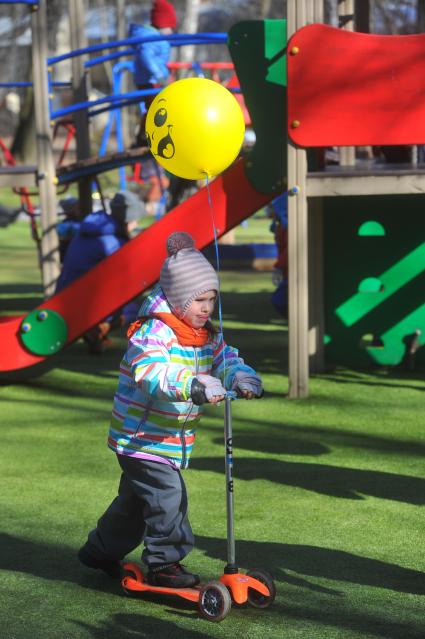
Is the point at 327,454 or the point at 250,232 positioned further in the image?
the point at 250,232

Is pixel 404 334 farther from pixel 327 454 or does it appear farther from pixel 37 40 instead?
pixel 37 40

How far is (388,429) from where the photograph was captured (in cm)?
674

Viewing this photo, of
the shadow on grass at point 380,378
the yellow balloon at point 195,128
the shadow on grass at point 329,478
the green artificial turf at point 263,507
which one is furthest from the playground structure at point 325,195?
the yellow balloon at point 195,128

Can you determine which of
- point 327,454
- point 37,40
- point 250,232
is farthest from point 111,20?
point 327,454

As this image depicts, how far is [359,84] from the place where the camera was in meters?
Answer: 7.15

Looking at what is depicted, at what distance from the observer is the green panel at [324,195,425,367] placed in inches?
336

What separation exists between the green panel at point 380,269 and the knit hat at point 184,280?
462cm

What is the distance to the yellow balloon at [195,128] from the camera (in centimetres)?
434

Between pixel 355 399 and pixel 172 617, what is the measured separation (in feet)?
12.7

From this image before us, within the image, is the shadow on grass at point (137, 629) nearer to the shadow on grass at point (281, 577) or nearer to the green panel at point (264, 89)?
the shadow on grass at point (281, 577)

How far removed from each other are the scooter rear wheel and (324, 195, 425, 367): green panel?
4857 mm

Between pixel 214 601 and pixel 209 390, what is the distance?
2.47 feet

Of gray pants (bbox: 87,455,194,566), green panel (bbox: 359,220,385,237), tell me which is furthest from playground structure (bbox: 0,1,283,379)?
gray pants (bbox: 87,455,194,566)

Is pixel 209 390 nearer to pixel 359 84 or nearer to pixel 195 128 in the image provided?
pixel 195 128
